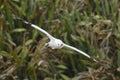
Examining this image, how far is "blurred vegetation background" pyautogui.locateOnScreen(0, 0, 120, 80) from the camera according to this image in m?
2.73

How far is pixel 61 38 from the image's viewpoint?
2885 mm

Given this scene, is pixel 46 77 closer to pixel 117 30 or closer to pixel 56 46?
pixel 56 46

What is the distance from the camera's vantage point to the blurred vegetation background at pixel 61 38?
2.73 meters

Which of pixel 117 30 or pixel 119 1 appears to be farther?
pixel 119 1

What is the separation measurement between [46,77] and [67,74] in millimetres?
153

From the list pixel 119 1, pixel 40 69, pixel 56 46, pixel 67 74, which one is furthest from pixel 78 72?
pixel 119 1

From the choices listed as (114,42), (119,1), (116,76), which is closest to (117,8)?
(119,1)

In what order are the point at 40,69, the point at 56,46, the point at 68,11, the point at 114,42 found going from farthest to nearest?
the point at 68,11 → the point at 114,42 → the point at 40,69 → the point at 56,46

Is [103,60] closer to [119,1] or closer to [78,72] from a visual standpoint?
[78,72]

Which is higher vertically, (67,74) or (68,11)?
(68,11)

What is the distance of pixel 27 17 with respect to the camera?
299 centimetres

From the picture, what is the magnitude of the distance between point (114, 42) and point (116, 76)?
0.25m

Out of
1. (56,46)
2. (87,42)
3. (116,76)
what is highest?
(56,46)

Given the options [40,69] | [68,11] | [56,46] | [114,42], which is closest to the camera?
[56,46]
